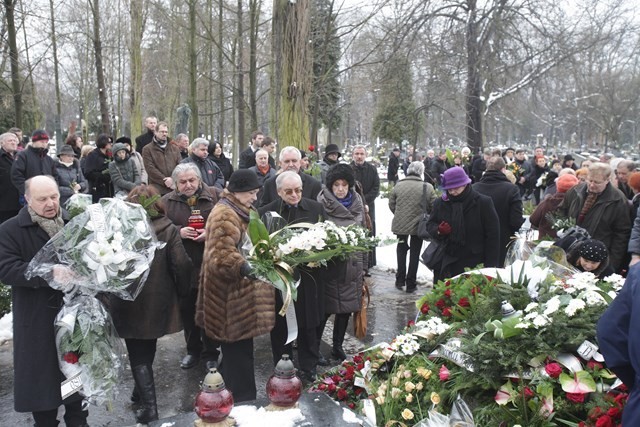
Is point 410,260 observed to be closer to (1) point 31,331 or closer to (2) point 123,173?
(2) point 123,173

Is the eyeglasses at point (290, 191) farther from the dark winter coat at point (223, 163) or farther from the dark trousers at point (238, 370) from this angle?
the dark winter coat at point (223, 163)

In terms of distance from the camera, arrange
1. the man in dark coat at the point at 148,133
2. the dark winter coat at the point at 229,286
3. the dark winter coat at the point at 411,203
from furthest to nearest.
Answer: the man in dark coat at the point at 148,133, the dark winter coat at the point at 411,203, the dark winter coat at the point at 229,286

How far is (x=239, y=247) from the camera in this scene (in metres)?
4.37

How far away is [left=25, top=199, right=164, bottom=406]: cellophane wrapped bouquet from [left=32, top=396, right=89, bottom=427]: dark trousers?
146 mm

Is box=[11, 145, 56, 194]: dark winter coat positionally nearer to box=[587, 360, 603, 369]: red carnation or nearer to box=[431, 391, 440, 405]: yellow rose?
box=[431, 391, 440, 405]: yellow rose

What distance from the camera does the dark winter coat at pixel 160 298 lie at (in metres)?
4.42

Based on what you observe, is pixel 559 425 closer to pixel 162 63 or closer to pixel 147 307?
pixel 147 307

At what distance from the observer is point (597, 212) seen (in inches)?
257

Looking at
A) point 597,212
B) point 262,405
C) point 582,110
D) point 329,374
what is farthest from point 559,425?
point 582,110

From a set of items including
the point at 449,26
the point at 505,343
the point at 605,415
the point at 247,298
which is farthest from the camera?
the point at 449,26

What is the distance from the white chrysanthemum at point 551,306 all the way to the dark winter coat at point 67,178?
7789 millimetres

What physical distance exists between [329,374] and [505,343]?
64.8 inches

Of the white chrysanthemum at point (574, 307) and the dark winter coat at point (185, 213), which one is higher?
the dark winter coat at point (185, 213)

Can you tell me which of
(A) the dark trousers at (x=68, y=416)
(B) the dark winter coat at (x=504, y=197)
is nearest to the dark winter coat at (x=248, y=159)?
(B) the dark winter coat at (x=504, y=197)
